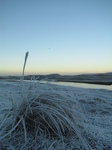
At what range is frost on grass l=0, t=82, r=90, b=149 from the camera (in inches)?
24.0

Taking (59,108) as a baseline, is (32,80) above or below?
above

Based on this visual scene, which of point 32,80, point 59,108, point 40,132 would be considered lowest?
point 40,132

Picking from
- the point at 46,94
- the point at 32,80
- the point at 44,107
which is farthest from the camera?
the point at 32,80

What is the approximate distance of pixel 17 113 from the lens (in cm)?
73

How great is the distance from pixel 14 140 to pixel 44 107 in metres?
0.25

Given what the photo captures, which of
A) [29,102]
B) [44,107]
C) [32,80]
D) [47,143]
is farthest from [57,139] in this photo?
[32,80]

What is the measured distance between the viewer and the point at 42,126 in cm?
71

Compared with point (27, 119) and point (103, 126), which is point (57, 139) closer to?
point (27, 119)

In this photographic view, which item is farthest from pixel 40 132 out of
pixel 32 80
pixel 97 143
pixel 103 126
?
pixel 103 126

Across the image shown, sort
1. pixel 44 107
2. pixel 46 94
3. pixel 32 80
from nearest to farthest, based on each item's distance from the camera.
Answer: pixel 44 107 → pixel 46 94 → pixel 32 80

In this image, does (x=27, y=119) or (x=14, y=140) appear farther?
(x=27, y=119)

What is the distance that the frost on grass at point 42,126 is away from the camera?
0.61m

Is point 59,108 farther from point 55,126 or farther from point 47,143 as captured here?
point 47,143

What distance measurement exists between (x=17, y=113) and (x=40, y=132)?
0.20 meters
